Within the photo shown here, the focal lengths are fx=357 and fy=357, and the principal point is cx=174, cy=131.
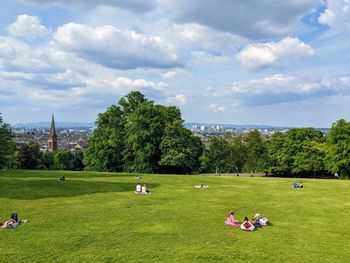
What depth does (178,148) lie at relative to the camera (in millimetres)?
64562

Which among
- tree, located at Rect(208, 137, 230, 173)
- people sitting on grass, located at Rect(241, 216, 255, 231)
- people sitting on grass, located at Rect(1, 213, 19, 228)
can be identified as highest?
tree, located at Rect(208, 137, 230, 173)

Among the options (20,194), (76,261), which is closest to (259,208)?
(76,261)

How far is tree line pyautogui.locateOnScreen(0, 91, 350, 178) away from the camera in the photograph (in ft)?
214

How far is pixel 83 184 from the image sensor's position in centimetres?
3719

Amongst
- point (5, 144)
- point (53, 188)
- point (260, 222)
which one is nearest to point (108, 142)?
point (5, 144)

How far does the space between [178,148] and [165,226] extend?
4387 centimetres

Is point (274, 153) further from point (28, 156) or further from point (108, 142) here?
point (28, 156)

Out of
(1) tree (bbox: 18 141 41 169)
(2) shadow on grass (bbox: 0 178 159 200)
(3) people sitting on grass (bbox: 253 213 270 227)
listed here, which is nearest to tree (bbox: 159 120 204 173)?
(2) shadow on grass (bbox: 0 178 159 200)

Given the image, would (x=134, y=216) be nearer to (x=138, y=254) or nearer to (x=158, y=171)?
(x=138, y=254)

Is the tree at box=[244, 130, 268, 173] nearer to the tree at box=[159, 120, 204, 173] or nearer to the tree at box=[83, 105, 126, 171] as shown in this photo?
the tree at box=[159, 120, 204, 173]

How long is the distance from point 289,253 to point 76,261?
9.71m

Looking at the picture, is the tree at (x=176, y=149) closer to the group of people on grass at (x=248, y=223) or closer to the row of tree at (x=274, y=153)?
the row of tree at (x=274, y=153)

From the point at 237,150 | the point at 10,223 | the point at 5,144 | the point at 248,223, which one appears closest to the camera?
the point at 10,223

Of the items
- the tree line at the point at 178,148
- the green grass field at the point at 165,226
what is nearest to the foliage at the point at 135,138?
the tree line at the point at 178,148
